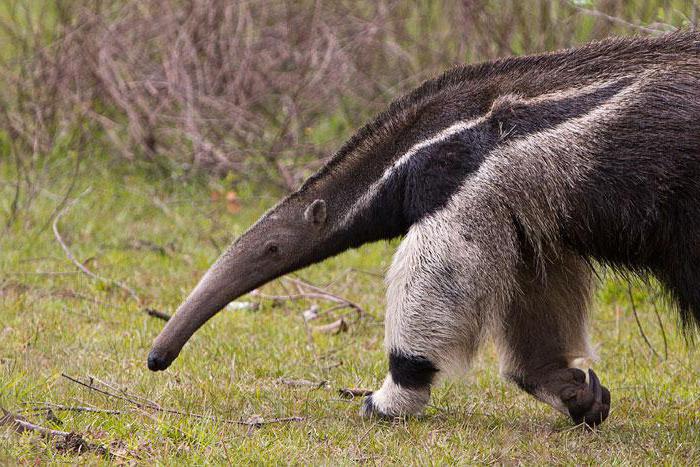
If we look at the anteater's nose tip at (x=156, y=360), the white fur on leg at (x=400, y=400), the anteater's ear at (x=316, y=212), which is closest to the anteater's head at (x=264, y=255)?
the anteater's ear at (x=316, y=212)

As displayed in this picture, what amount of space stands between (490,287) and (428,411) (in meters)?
0.91

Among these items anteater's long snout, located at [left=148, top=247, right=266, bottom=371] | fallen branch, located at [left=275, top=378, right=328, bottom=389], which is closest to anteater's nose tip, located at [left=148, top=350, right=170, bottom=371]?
anteater's long snout, located at [left=148, top=247, right=266, bottom=371]

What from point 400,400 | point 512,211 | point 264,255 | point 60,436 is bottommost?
point 400,400

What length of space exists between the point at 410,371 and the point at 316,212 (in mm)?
886

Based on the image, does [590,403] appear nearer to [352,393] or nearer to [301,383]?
[352,393]

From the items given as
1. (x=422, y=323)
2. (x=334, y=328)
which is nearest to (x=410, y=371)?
(x=422, y=323)

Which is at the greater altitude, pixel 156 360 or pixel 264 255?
pixel 264 255

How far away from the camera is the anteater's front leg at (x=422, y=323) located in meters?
4.85

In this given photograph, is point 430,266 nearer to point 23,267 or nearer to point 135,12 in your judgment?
point 23,267

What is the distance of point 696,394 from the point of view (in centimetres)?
586

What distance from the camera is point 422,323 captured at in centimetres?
490

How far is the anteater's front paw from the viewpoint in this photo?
5.11 metres

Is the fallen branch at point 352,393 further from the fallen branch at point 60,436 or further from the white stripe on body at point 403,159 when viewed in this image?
the fallen branch at point 60,436

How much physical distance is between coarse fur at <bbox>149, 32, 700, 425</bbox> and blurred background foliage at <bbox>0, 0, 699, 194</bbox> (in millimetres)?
4499
